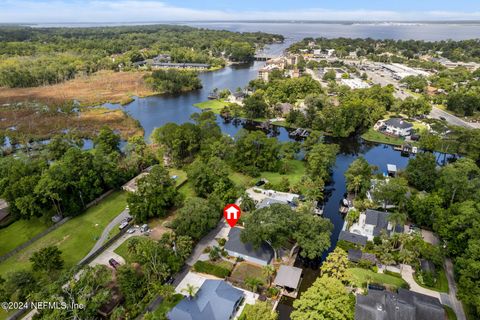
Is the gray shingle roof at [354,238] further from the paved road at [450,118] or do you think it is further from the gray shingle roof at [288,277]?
the paved road at [450,118]

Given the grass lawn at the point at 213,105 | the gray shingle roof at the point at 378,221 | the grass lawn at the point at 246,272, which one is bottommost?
the grass lawn at the point at 246,272

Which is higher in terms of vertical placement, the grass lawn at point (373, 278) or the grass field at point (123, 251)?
the grass lawn at point (373, 278)

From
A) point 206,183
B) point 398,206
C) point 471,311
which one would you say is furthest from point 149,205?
point 471,311

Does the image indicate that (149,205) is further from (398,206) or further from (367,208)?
(398,206)

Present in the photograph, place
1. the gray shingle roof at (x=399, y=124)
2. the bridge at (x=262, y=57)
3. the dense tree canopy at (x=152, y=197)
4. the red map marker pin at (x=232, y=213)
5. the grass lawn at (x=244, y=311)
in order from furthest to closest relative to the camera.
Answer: the bridge at (x=262, y=57) < the gray shingle roof at (x=399, y=124) < the red map marker pin at (x=232, y=213) < the dense tree canopy at (x=152, y=197) < the grass lawn at (x=244, y=311)

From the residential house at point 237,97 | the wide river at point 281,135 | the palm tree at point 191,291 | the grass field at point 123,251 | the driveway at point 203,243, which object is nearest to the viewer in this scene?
the palm tree at point 191,291

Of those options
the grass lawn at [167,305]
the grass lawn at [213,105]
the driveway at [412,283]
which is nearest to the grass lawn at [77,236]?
the grass lawn at [167,305]

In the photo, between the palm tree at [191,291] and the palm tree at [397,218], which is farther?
the palm tree at [397,218]

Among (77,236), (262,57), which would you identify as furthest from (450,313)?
(262,57)
